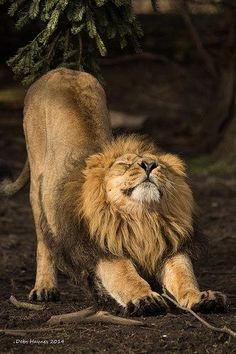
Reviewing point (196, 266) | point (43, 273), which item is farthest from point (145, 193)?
point (196, 266)

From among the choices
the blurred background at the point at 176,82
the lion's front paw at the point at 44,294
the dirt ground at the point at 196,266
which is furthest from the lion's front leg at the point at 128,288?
the blurred background at the point at 176,82

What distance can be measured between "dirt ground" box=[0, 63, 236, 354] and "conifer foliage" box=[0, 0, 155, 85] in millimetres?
648

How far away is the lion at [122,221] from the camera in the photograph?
17.2ft

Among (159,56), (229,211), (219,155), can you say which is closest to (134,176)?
(229,211)

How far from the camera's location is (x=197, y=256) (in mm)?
5676

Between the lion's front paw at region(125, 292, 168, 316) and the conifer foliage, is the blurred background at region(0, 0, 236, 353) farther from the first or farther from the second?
the conifer foliage

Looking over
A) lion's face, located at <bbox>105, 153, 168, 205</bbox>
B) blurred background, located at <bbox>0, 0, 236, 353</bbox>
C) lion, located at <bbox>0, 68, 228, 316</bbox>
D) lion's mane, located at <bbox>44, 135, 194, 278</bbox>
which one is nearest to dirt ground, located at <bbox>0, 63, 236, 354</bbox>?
blurred background, located at <bbox>0, 0, 236, 353</bbox>

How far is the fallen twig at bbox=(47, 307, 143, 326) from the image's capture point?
4.85 meters

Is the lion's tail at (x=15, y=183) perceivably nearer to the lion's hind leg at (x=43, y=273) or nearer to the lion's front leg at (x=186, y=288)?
the lion's hind leg at (x=43, y=273)

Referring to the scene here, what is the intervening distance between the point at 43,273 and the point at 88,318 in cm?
148

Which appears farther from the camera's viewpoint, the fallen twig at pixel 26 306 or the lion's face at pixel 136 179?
the fallen twig at pixel 26 306

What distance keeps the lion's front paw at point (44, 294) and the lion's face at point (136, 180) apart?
1085 mm

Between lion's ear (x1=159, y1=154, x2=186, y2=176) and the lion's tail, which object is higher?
lion's ear (x1=159, y1=154, x2=186, y2=176)

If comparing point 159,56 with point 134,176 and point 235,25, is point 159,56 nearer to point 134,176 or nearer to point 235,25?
point 235,25
